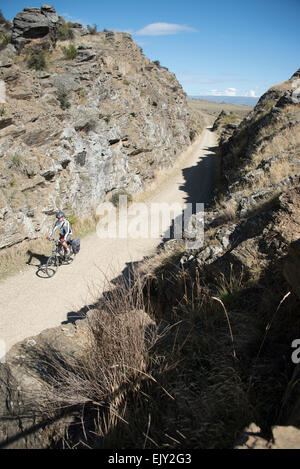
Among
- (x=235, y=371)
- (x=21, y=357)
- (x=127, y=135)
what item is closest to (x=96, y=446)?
(x=235, y=371)

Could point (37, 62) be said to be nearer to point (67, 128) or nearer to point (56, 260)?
point (67, 128)

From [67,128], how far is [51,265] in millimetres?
8477

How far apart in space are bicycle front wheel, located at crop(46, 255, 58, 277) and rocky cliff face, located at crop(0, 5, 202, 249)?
6.46ft

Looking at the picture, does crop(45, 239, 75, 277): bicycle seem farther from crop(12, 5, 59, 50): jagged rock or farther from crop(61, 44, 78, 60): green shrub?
crop(12, 5, 59, 50): jagged rock

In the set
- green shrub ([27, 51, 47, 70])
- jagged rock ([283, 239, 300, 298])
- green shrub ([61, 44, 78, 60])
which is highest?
green shrub ([61, 44, 78, 60])

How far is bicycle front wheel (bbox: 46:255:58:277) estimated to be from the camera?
1018 cm

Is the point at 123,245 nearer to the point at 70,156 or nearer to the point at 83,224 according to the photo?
the point at 83,224

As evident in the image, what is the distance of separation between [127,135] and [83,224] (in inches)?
351

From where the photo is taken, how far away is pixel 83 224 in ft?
48.0

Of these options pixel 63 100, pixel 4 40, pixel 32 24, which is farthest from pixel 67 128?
pixel 32 24

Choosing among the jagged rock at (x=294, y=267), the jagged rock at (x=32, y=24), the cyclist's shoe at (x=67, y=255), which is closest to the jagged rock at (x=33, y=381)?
the jagged rock at (x=294, y=267)

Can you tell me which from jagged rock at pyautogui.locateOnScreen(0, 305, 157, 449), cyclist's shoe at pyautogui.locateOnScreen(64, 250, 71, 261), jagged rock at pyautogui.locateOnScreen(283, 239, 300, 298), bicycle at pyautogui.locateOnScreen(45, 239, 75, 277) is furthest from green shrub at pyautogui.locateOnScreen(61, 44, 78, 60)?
jagged rock at pyautogui.locateOnScreen(283, 239, 300, 298)

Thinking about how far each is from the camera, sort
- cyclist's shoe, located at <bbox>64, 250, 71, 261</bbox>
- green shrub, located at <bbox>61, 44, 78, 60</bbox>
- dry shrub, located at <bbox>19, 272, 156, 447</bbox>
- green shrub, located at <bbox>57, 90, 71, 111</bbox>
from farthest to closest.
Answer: green shrub, located at <bbox>61, 44, 78, 60</bbox>, green shrub, located at <bbox>57, 90, 71, 111</bbox>, cyclist's shoe, located at <bbox>64, 250, 71, 261</bbox>, dry shrub, located at <bbox>19, 272, 156, 447</bbox>

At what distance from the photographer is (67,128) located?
1489 cm
